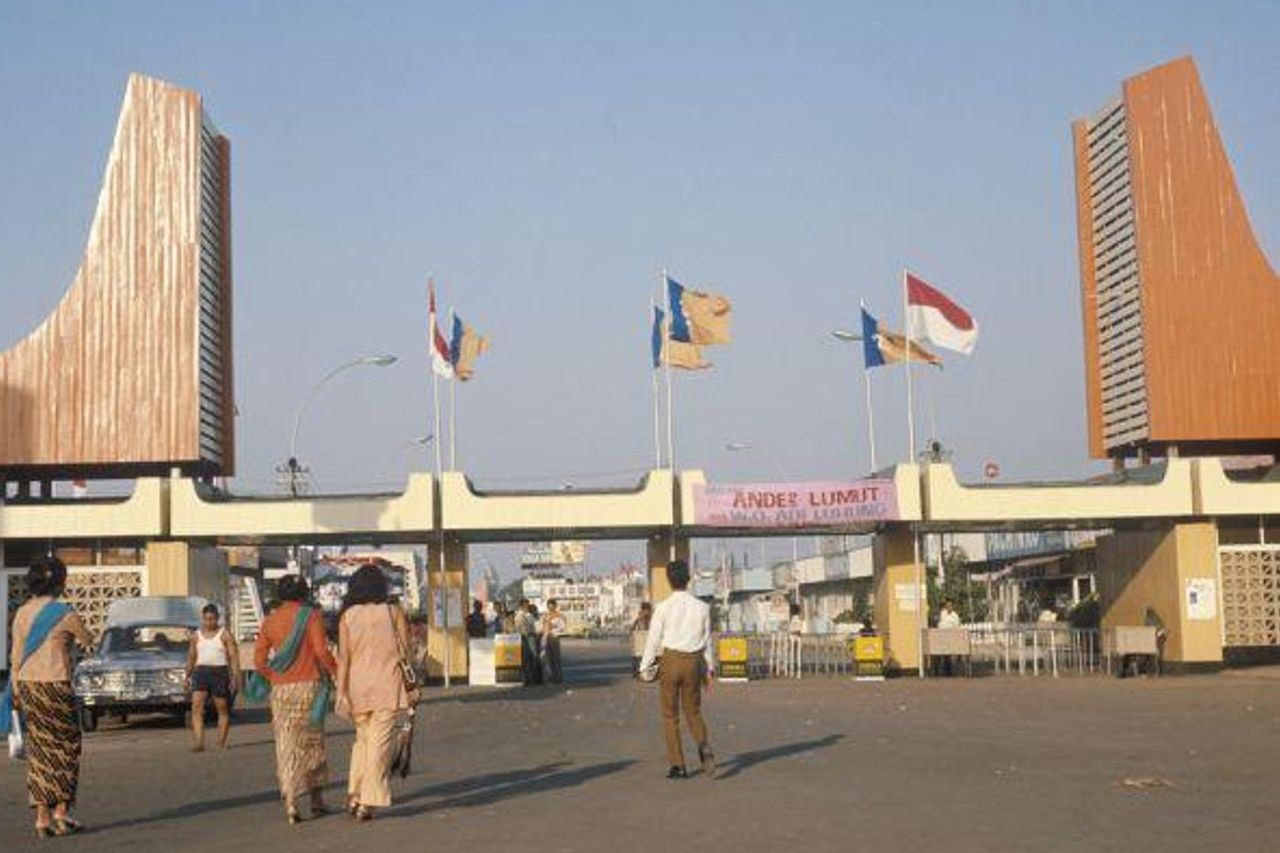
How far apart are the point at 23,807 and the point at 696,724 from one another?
5.53 metres

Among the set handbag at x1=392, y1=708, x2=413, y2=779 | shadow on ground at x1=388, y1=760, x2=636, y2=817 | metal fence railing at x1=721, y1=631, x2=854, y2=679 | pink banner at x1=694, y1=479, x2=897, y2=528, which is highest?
pink banner at x1=694, y1=479, x2=897, y2=528

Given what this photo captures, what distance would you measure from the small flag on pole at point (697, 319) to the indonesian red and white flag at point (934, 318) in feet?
13.7

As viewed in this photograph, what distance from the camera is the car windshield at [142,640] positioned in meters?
24.3

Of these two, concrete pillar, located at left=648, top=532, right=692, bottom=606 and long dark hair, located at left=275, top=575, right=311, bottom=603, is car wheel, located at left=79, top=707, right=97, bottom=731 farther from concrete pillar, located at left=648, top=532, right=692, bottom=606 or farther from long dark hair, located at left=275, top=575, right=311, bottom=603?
concrete pillar, located at left=648, top=532, right=692, bottom=606

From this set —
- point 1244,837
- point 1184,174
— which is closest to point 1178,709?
point 1244,837

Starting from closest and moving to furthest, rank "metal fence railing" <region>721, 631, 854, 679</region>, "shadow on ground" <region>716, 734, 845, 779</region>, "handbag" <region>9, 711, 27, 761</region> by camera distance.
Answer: "handbag" <region>9, 711, 27, 761</region> → "shadow on ground" <region>716, 734, 845, 779</region> → "metal fence railing" <region>721, 631, 854, 679</region>

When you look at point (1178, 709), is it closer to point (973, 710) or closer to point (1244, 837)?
point (973, 710)

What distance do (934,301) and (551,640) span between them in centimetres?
1140

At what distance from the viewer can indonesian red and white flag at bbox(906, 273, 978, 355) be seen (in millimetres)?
37125

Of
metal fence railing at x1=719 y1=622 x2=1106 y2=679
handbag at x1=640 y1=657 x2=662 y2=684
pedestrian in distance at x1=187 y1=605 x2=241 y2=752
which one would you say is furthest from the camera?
metal fence railing at x1=719 y1=622 x2=1106 y2=679

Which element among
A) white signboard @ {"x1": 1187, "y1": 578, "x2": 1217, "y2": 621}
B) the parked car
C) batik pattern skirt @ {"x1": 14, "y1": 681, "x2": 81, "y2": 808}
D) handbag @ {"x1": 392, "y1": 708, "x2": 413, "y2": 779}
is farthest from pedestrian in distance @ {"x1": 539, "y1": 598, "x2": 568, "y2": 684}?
batik pattern skirt @ {"x1": 14, "y1": 681, "x2": 81, "y2": 808}

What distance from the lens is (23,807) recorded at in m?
13.5

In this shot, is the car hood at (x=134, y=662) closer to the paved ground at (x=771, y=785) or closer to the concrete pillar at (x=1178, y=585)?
the paved ground at (x=771, y=785)

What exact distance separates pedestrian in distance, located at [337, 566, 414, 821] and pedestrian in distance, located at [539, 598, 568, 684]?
23096mm
